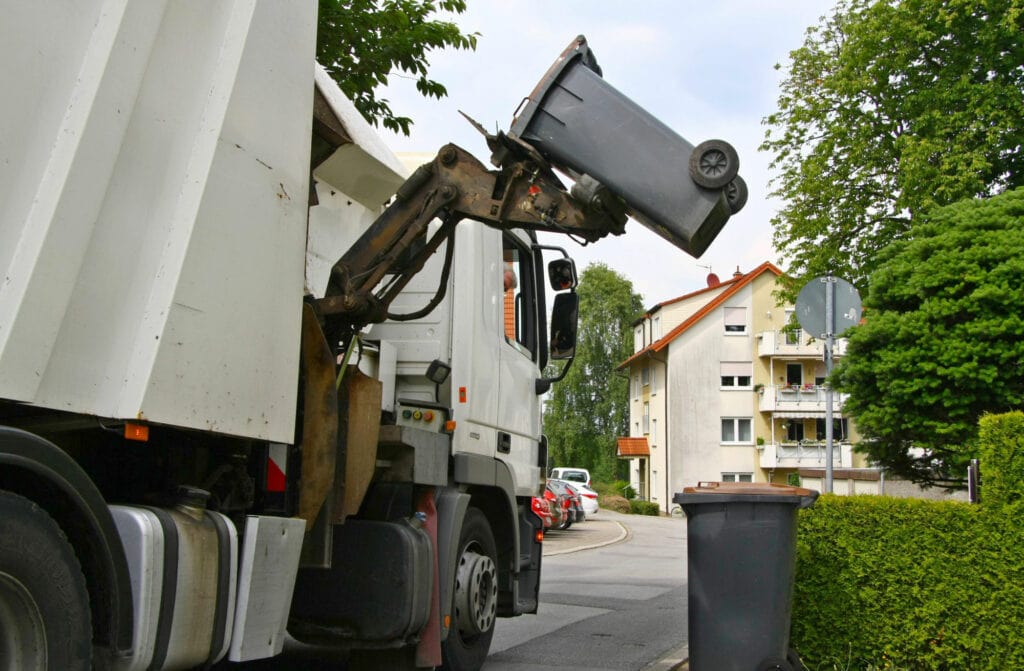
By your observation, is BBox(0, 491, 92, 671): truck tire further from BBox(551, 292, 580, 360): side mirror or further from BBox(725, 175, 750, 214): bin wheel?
BBox(551, 292, 580, 360): side mirror

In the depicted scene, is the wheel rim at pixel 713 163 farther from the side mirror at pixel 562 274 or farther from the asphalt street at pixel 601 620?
the asphalt street at pixel 601 620

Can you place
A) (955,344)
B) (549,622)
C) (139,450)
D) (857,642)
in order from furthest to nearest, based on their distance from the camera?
(955,344), (549,622), (857,642), (139,450)

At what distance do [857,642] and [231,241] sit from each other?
185 inches

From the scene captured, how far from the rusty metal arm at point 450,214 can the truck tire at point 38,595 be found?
85.8 inches

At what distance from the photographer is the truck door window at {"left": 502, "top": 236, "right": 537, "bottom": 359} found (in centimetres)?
717

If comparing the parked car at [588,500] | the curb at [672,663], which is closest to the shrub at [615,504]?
the parked car at [588,500]

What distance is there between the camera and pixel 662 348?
53.1 metres

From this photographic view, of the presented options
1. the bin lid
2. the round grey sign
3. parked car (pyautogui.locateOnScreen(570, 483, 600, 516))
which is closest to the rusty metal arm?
the bin lid

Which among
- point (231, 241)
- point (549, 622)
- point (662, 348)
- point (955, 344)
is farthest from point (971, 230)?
point (662, 348)

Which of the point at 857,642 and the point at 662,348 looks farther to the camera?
the point at 662,348

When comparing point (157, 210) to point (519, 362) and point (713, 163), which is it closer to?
point (713, 163)

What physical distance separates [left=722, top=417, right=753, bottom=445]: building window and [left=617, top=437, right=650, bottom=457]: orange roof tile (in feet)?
18.3

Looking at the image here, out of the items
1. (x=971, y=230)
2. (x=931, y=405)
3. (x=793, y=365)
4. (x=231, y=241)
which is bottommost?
(x=231, y=241)

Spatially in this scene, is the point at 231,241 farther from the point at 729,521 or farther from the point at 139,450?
the point at 729,521
